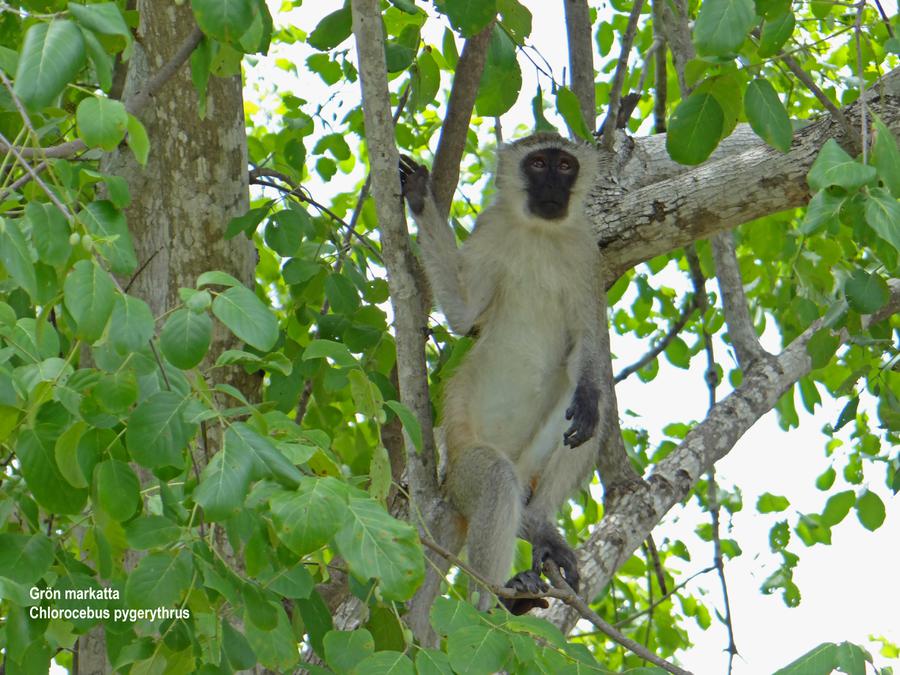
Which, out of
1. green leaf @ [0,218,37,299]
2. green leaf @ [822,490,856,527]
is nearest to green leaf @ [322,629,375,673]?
green leaf @ [0,218,37,299]

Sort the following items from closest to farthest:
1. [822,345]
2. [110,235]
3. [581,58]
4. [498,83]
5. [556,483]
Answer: [110,235] < [822,345] < [498,83] < [556,483] < [581,58]

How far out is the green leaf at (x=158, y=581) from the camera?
239cm

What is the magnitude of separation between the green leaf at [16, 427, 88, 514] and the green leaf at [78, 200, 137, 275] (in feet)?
1.55

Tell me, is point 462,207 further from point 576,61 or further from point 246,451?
point 246,451

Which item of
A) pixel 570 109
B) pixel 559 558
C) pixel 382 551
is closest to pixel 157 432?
pixel 382 551

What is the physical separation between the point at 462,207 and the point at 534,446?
9.69 ft

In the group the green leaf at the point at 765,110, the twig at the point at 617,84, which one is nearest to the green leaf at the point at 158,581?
the green leaf at the point at 765,110

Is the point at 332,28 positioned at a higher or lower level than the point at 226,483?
higher

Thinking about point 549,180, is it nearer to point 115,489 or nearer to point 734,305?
point 734,305

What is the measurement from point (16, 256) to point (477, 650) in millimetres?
1251

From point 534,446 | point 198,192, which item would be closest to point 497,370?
point 534,446

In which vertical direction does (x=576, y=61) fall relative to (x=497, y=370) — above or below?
above

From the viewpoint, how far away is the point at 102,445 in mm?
2416

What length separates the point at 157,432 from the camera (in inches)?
87.7
